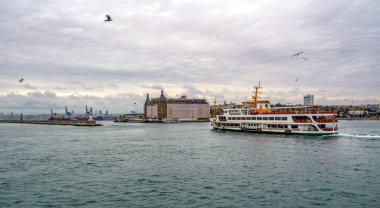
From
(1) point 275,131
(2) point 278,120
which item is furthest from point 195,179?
(2) point 278,120

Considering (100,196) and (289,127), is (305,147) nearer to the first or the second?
(289,127)

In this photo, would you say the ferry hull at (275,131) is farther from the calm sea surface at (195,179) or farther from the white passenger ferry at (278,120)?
the calm sea surface at (195,179)

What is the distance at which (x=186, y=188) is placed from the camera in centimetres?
3081

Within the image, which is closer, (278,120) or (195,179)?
(195,179)

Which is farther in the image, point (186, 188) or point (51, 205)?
point (186, 188)

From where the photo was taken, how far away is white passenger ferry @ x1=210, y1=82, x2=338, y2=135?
74.2 m

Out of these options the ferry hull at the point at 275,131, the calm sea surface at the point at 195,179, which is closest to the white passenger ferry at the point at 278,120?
the ferry hull at the point at 275,131

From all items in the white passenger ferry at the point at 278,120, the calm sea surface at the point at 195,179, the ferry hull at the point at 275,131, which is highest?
the white passenger ferry at the point at 278,120

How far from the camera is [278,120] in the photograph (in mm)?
81688

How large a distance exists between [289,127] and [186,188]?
5326 cm

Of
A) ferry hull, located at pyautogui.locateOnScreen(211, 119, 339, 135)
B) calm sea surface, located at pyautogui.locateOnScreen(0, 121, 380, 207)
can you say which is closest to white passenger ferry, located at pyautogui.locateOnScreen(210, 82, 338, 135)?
ferry hull, located at pyautogui.locateOnScreen(211, 119, 339, 135)

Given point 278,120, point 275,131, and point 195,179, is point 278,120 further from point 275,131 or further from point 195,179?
point 195,179

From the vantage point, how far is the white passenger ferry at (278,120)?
244ft

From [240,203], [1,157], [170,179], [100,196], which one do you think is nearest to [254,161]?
[170,179]
